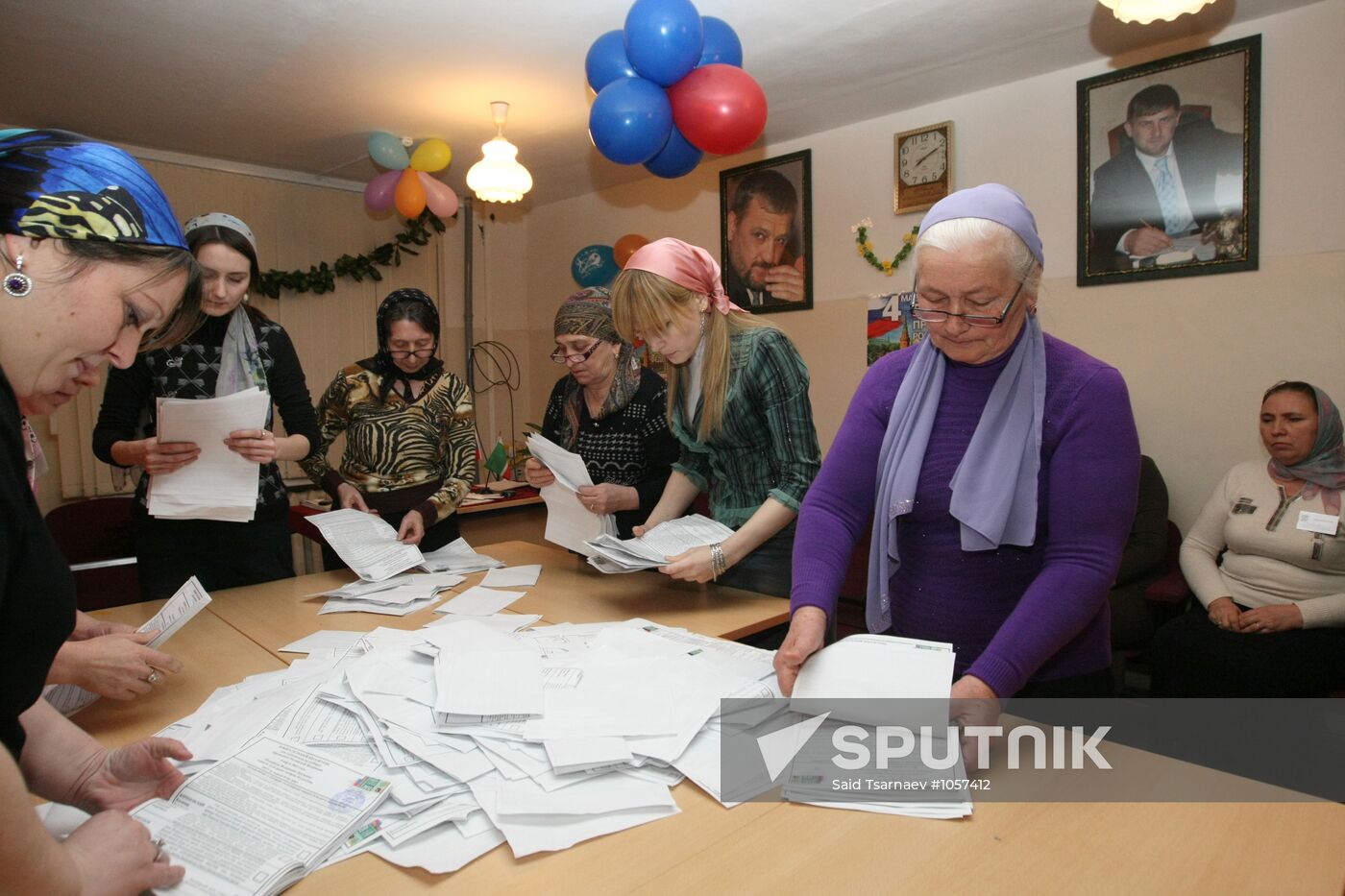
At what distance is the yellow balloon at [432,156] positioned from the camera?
4.52m

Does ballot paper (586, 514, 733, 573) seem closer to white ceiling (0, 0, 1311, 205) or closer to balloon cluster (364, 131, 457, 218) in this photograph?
white ceiling (0, 0, 1311, 205)

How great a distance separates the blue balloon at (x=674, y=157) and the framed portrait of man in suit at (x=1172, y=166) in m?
1.80

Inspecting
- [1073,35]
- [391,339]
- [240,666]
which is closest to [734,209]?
[1073,35]

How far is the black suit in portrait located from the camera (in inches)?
127

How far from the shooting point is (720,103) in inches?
A: 115

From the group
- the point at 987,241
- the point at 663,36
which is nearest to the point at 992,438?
the point at 987,241

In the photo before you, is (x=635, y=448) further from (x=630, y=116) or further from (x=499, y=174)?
(x=499, y=174)

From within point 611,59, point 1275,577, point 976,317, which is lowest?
point 1275,577

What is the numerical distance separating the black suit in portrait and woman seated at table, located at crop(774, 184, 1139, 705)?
2741mm

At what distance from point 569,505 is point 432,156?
3.23 meters

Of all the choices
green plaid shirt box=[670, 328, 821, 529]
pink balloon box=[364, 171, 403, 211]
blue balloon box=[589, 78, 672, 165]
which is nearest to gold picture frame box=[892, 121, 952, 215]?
blue balloon box=[589, 78, 672, 165]

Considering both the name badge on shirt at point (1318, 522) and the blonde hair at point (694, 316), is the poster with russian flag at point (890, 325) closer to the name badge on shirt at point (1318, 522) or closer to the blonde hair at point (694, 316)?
the name badge on shirt at point (1318, 522)

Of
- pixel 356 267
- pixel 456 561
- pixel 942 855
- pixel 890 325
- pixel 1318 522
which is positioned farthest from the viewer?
pixel 356 267

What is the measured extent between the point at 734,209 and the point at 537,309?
7.24ft
